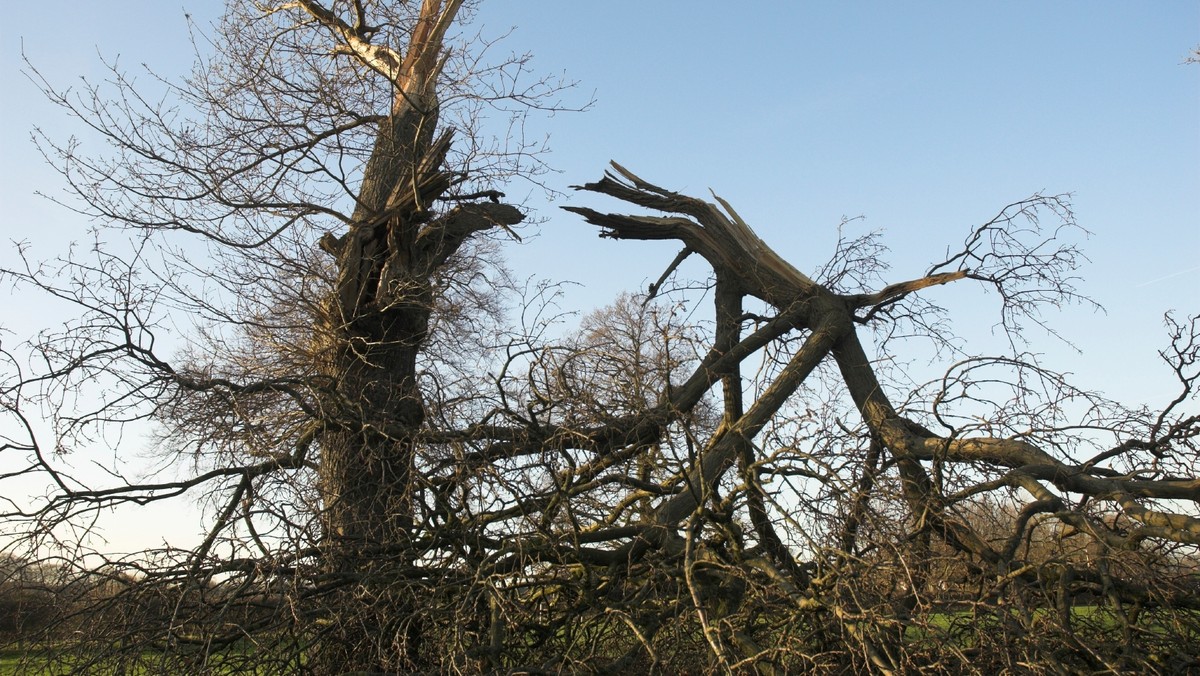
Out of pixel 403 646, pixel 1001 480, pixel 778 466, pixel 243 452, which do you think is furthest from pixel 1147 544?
pixel 243 452

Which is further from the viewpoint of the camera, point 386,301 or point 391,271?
point 391,271

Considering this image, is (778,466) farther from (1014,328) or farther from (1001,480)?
(1014,328)

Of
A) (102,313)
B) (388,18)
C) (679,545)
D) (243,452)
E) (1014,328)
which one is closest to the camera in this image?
(679,545)

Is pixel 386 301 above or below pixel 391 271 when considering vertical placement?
below

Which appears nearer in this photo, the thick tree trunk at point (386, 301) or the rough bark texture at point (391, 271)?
the thick tree trunk at point (386, 301)

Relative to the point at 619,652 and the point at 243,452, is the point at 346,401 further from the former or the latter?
the point at 619,652

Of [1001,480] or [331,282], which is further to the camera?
[331,282]

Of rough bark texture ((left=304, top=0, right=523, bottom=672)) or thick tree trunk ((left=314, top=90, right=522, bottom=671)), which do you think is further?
rough bark texture ((left=304, top=0, right=523, bottom=672))

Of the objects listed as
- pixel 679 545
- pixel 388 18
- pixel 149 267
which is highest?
pixel 388 18

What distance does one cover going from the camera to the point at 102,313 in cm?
629

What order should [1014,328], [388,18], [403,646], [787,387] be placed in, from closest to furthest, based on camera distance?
[403,646] → [787,387] → [1014,328] → [388,18]

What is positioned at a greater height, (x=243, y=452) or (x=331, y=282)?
(x=331, y=282)

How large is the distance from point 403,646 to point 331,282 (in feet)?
13.5

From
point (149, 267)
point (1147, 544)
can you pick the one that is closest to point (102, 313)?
point (149, 267)
